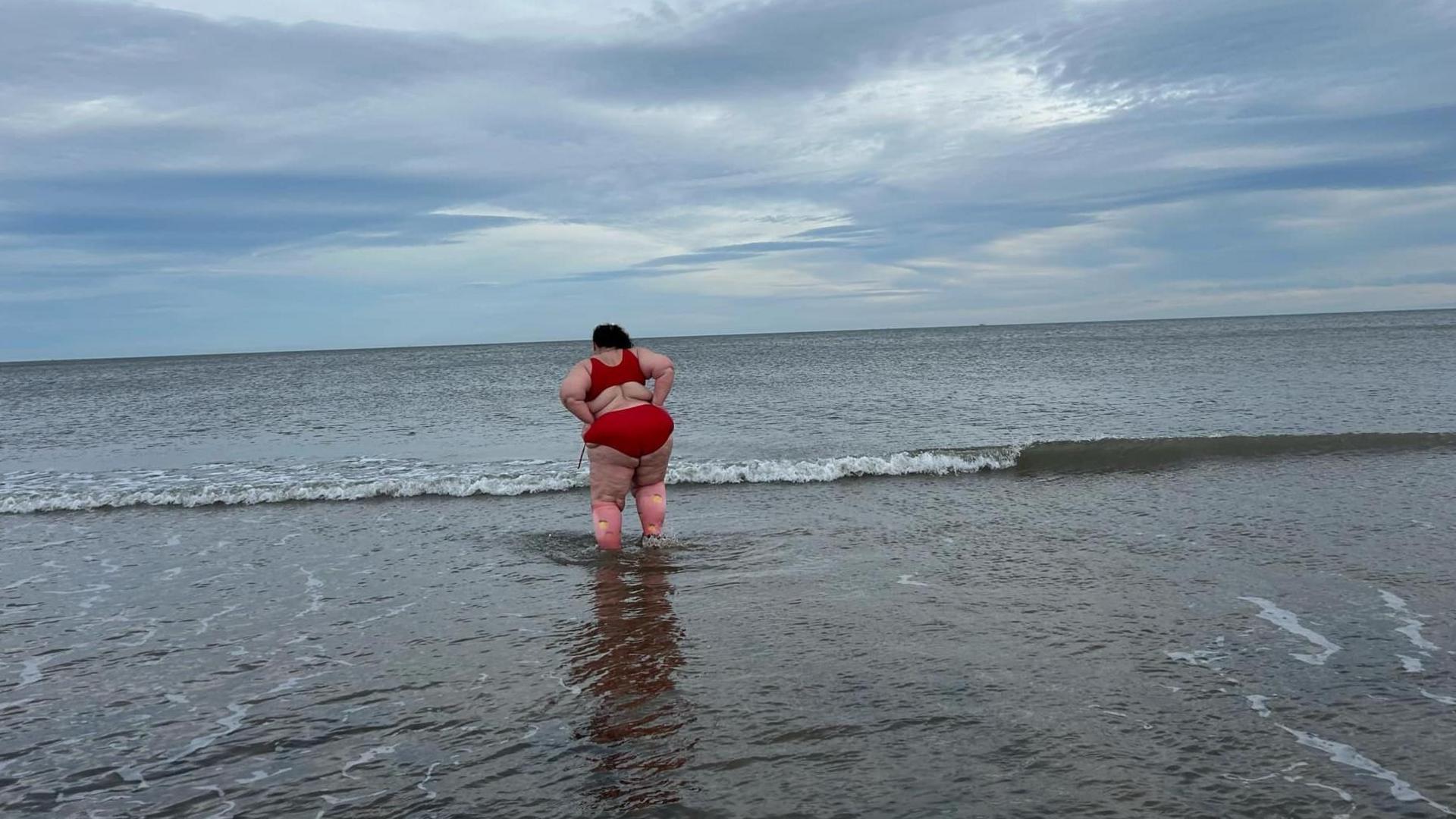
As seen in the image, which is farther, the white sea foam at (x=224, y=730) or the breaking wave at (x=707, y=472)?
the breaking wave at (x=707, y=472)

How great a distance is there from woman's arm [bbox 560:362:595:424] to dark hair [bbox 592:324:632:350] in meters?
0.27

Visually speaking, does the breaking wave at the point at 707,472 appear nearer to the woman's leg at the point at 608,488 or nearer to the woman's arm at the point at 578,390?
the woman's leg at the point at 608,488

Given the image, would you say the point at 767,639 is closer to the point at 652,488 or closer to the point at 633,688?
the point at 633,688

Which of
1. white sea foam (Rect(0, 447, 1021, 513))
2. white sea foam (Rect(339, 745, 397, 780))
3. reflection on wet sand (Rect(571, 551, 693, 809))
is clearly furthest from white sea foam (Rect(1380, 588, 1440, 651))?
white sea foam (Rect(0, 447, 1021, 513))

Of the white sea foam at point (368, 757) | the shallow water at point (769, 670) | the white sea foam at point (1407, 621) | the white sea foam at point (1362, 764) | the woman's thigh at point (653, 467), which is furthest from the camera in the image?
the woman's thigh at point (653, 467)

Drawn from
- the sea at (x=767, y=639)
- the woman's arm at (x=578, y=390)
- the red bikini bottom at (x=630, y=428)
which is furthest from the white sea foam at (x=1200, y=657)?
the woman's arm at (x=578, y=390)

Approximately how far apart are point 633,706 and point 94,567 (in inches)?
297

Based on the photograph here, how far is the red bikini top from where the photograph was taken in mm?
8875

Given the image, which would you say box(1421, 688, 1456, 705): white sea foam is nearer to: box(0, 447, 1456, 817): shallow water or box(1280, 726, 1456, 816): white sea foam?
box(0, 447, 1456, 817): shallow water

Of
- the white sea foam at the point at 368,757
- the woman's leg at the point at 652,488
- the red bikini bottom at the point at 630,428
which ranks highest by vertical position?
→ the red bikini bottom at the point at 630,428

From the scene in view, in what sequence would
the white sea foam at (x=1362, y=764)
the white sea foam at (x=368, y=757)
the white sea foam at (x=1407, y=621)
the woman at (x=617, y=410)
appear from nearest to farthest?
the white sea foam at (x=1362, y=764), the white sea foam at (x=368, y=757), the white sea foam at (x=1407, y=621), the woman at (x=617, y=410)

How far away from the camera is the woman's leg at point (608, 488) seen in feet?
29.6

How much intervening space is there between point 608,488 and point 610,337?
4.80 ft

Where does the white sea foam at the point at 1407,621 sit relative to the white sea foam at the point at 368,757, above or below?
below
